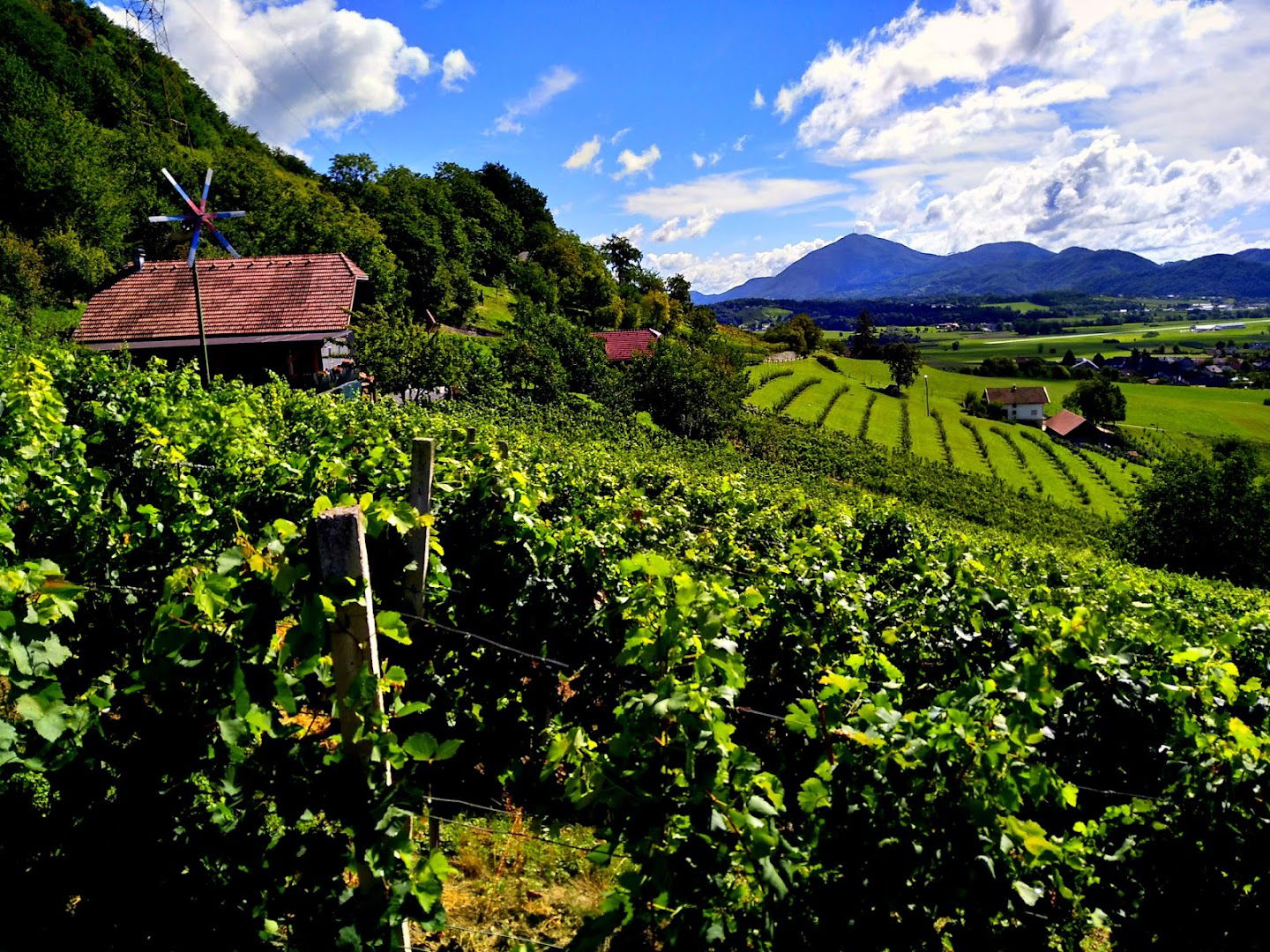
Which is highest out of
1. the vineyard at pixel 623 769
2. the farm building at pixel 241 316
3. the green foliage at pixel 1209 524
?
the farm building at pixel 241 316

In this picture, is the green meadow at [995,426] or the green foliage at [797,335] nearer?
Answer: the green meadow at [995,426]

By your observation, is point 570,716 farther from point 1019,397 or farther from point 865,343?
point 865,343

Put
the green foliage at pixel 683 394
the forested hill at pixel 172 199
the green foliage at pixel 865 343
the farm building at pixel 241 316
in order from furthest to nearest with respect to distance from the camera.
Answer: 1. the green foliage at pixel 865 343
2. the green foliage at pixel 683 394
3. the forested hill at pixel 172 199
4. the farm building at pixel 241 316

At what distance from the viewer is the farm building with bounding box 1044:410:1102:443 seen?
8419 cm

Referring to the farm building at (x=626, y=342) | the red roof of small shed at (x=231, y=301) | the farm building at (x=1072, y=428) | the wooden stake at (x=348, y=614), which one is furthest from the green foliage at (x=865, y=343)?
the wooden stake at (x=348, y=614)

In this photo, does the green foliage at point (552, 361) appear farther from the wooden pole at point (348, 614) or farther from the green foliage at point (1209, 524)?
the wooden pole at point (348, 614)

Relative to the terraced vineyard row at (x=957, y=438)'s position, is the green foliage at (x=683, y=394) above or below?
above

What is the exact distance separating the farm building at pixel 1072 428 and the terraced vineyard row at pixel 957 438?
33.0ft

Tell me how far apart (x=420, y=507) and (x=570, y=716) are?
6.40 feet

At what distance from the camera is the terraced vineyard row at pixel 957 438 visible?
5656cm

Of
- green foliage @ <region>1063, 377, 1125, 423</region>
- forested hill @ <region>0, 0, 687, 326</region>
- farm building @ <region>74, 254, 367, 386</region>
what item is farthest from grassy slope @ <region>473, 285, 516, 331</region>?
green foliage @ <region>1063, 377, 1125, 423</region>

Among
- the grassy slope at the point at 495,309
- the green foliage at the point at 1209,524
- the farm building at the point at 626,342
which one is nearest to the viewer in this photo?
the green foliage at the point at 1209,524

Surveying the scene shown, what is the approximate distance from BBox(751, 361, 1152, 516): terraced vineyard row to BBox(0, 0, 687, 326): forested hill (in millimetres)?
21384

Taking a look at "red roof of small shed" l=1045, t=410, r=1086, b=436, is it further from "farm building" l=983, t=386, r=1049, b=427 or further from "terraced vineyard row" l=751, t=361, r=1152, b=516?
"terraced vineyard row" l=751, t=361, r=1152, b=516
